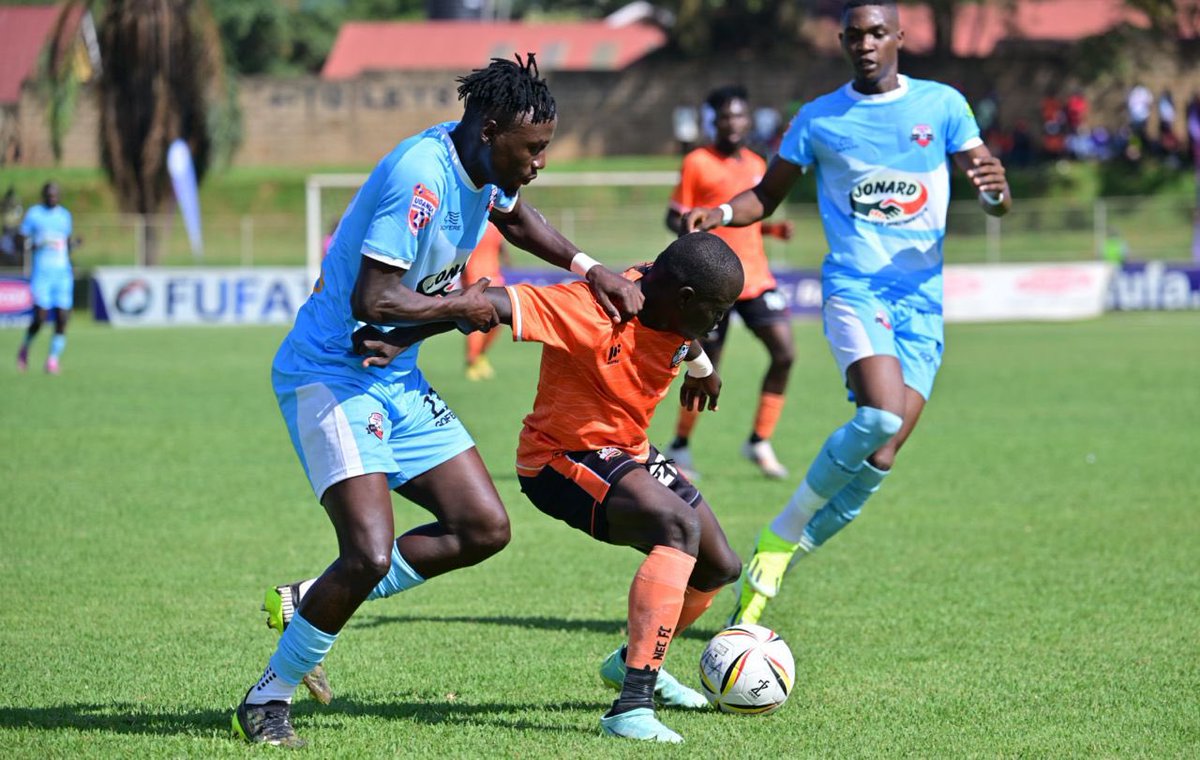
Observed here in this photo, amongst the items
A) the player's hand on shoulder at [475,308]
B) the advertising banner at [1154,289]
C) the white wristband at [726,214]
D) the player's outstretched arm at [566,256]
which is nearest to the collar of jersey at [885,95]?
the white wristband at [726,214]

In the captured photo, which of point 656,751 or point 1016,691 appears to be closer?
point 656,751

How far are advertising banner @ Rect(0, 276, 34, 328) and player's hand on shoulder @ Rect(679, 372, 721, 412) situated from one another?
1052 inches

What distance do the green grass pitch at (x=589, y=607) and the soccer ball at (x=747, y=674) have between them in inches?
3.1

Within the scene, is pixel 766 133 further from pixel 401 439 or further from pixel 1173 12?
pixel 401 439

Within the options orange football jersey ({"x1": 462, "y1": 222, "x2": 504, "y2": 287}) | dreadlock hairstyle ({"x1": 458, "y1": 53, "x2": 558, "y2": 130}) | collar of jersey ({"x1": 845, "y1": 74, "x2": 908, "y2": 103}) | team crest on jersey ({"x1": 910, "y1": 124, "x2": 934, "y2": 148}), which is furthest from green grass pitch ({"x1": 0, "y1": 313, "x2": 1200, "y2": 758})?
orange football jersey ({"x1": 462, "y1": 222, "x2": 504, "y2": 287})

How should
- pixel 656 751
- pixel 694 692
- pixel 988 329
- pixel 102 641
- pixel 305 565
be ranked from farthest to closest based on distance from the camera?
pixel 988 329 → pixel 305 565 → pixel 102 641 → pixel 694 692 → pixel 656 751

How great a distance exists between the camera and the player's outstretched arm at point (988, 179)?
267 inches

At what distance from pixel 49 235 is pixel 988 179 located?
667 inches

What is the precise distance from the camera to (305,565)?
8.00 meters

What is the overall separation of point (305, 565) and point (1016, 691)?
407 cm

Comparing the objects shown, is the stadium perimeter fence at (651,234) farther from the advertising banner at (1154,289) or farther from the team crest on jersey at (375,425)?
the team crest on jersey at (375,425)

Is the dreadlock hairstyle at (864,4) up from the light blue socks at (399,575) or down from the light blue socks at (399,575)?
up

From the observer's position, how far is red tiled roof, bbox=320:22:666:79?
60.6 meters

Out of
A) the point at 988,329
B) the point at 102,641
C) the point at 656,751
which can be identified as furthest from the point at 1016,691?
the point at 988,329
